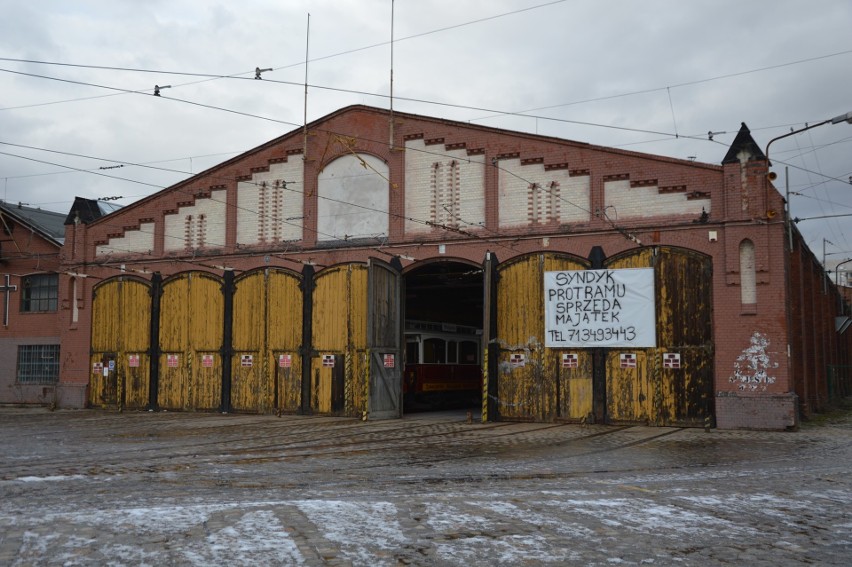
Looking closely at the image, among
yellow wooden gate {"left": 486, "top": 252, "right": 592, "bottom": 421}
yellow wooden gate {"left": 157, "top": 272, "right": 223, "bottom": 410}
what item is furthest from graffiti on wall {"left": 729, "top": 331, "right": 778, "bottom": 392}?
yellow wooden gate {"left": 157, "top": 272, "right": 223, "bottom": 410}

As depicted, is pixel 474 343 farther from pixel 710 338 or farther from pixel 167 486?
pixel 167 486

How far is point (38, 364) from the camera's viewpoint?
3133cm

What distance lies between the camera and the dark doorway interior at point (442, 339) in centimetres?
2775

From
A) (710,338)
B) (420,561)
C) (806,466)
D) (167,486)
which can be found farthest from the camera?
(710,338)

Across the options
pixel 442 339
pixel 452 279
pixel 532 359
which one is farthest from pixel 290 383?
pixel 532 359

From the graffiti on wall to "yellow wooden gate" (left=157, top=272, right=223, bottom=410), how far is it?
52.0 feet

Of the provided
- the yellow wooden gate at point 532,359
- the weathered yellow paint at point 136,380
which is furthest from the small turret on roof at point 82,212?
the yellow wooden gate at point 532,359

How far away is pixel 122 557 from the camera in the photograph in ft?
23.3

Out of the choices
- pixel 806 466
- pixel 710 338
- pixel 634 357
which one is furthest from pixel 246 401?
pixel 806 466

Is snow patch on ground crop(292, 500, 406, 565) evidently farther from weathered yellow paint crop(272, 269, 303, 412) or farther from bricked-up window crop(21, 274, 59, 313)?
bricked-up window crop(21, 274, 59, 313)

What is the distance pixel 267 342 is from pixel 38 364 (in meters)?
10.7

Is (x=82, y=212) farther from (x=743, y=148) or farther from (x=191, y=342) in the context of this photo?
(x=743, y=148)

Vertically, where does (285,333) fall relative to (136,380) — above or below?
above

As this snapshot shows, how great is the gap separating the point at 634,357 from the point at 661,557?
15130mm
